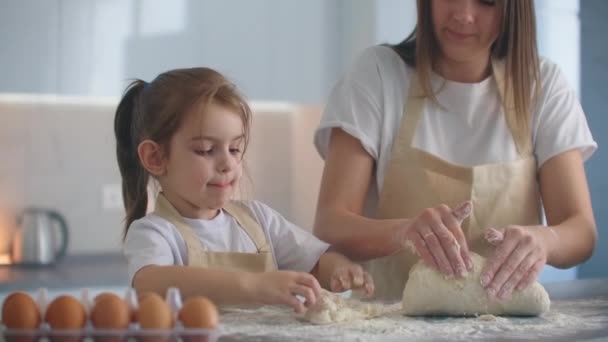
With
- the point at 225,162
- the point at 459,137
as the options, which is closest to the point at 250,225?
the point at 225,162

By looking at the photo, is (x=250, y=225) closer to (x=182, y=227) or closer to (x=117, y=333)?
(x=182, y=227)

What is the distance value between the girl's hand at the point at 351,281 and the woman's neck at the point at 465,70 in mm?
521

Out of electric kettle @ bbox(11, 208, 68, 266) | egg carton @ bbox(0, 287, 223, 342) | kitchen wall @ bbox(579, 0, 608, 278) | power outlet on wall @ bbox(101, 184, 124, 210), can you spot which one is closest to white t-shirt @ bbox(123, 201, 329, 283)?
egg carton @ bbox(0, 287, 223, 342)

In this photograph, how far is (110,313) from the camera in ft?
2.37

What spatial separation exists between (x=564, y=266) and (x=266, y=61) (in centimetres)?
192

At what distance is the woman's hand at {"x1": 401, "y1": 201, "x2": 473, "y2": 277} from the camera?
1.14 metres

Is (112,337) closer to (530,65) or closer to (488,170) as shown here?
(488,170)

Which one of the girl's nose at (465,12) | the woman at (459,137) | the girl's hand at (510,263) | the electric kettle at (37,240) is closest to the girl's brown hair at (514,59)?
the woman at (459,137)

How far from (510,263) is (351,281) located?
22cm

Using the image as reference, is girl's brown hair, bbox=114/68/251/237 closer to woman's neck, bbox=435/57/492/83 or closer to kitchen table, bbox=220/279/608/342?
kitchen table, bbox=220/279/608/342

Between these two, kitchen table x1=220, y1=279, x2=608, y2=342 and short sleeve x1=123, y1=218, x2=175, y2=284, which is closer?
kitchen table x1=220, y1=279, x2=608, y2=342

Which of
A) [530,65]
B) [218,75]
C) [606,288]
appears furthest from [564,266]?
[218,75]

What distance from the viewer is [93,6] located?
2.94 meters

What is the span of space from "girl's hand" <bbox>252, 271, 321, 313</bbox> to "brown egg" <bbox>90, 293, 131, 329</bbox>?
297mm
